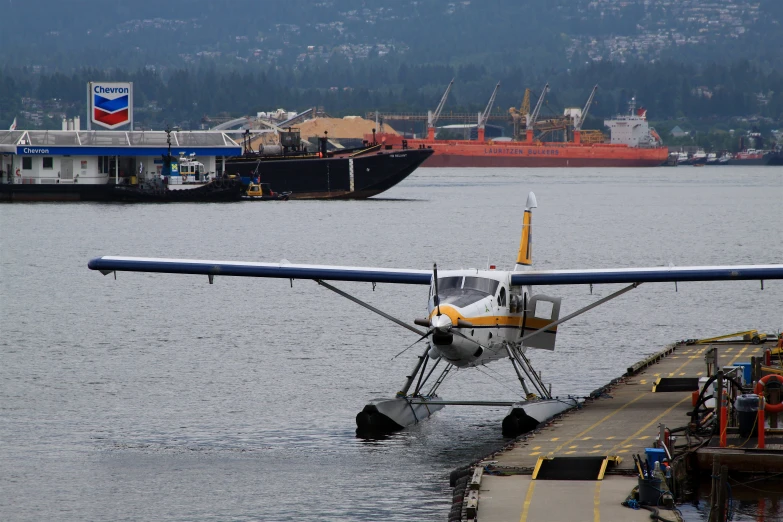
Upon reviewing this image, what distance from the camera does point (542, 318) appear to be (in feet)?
73.1

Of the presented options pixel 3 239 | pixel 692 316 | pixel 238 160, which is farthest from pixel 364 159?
pixel 692 316

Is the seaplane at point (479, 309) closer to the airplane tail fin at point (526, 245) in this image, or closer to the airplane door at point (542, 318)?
the airplane door at point (542, 318)

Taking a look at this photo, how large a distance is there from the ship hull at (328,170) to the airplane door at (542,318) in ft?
257

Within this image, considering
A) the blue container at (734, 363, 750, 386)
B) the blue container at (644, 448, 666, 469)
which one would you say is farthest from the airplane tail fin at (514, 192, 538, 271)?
the blue container at (644, 448, 666, 469)

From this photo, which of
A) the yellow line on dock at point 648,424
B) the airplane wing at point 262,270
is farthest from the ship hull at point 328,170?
the yellow line on dock at point 648,424

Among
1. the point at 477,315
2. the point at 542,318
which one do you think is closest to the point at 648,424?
the point at 477,315

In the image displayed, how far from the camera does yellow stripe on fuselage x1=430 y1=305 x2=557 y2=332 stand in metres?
19.0

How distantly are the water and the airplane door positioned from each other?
1.75m

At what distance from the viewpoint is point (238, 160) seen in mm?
102875

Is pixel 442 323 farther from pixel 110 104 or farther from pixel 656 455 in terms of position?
pixel 110 104

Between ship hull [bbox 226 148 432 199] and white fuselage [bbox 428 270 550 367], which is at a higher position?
white fuselage [bbox 428 270 550 367]

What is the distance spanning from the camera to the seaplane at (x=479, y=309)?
19.5 metres

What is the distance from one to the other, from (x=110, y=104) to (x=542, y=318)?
78677 mm

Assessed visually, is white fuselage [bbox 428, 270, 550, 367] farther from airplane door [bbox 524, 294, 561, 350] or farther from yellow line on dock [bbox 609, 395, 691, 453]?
yellow line on dock [bbox 609, 395, 691, 453]
